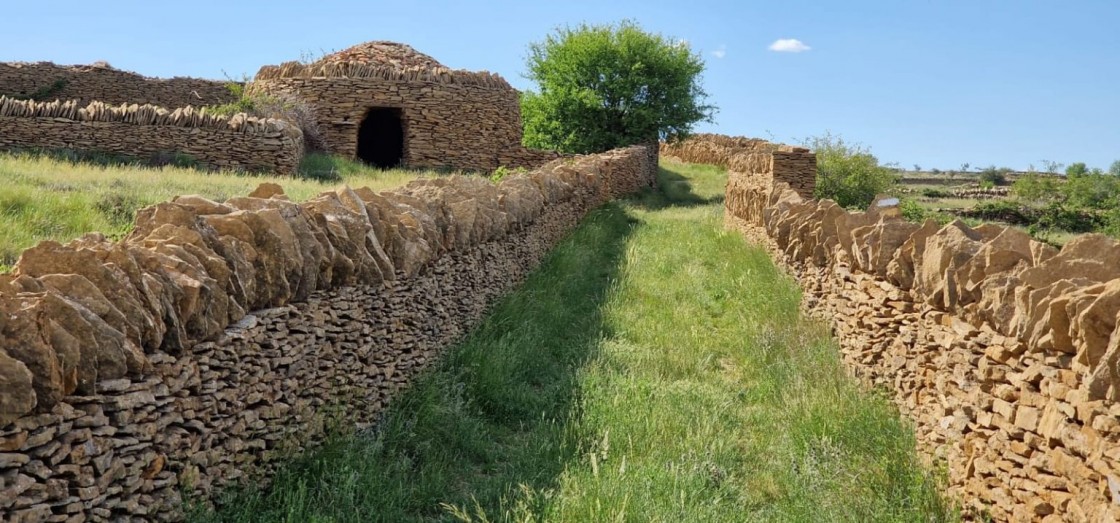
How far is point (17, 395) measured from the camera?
154 inches

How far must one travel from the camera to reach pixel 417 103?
25.5m

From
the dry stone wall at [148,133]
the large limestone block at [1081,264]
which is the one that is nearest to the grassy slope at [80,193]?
the dry stone wall at [148,133]

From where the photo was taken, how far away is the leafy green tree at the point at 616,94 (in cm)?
3384

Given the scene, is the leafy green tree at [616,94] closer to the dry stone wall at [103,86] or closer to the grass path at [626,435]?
the dry stone wall at [103,86]

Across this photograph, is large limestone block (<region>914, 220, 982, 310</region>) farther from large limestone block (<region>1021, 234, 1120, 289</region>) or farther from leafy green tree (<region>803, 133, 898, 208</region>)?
leafy green tree (<region>803, 133, 898, 208</region>)

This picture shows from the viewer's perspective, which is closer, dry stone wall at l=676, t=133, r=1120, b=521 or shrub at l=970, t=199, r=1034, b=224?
dry stone wall at l=676, t=133, r=1120, b=521

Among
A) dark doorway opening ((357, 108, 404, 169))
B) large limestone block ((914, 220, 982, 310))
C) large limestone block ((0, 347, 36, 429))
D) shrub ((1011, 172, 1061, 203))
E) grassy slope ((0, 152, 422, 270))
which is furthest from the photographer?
shrub ((1011, 172, 1061, 203))

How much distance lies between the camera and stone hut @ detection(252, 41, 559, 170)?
2539cm

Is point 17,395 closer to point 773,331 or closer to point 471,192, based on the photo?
point 471,192

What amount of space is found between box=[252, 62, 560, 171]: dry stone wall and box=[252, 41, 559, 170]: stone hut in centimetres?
3

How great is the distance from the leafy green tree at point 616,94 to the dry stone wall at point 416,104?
7.30 meters

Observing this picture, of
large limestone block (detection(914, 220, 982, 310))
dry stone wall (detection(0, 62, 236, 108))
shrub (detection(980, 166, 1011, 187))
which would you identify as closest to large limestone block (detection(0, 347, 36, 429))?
large limestone block (detection(914, 220, 982, 310))

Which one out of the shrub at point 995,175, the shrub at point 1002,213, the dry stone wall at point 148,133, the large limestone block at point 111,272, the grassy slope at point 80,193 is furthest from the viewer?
the shrub at point 995,175

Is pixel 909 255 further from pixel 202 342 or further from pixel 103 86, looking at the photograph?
pixel 103 86
